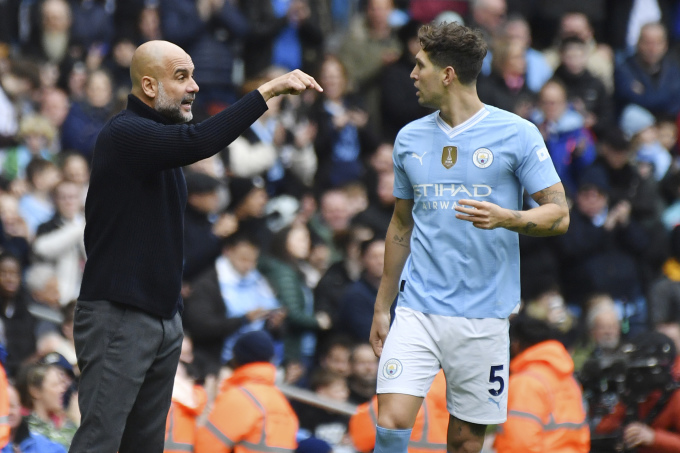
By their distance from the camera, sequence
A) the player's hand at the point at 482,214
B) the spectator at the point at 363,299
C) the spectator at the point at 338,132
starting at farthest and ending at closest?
1. the spectator at the point at 338,132
2. the spectator at the point at 363,299
3. the player's hand at the point at 482,214

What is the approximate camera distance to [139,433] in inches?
216

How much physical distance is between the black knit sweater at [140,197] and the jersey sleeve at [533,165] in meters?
1.30

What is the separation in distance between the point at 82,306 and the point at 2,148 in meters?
5.92

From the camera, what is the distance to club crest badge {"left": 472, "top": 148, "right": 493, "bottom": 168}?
5684mm

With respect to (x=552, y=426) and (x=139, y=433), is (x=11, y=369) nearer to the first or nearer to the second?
(x=139, y=433)

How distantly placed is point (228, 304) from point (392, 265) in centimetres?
374

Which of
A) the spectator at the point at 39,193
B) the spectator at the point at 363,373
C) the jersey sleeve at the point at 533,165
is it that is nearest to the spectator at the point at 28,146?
the spectator at the point at 39,193

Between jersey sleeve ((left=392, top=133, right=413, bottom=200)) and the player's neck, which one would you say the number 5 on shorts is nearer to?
jersey sleeve ((left=392, top=133, right=413, bottom=200))

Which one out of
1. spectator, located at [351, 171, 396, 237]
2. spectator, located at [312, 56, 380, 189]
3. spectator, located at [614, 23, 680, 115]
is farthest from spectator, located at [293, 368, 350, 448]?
spectator, located at [614, 23, 680, 115]

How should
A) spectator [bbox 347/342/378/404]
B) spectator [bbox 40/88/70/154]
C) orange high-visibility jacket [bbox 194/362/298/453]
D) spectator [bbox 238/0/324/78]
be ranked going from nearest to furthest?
orange high-visibility jacket [bbox 194/362/298/453]
spectator [bbox 347/342/378/404]
spectator [bbox 40/88/70/154]
spectator [bbox 238/0/324/78]

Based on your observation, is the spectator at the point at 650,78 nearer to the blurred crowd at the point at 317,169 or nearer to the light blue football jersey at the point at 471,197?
the blurred crowd at the point at 317,169

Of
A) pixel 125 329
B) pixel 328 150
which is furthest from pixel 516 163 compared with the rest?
pixel 328 150

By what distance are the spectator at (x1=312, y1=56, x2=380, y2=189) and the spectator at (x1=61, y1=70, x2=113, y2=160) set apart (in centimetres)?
209

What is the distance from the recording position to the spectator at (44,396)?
739 cm
